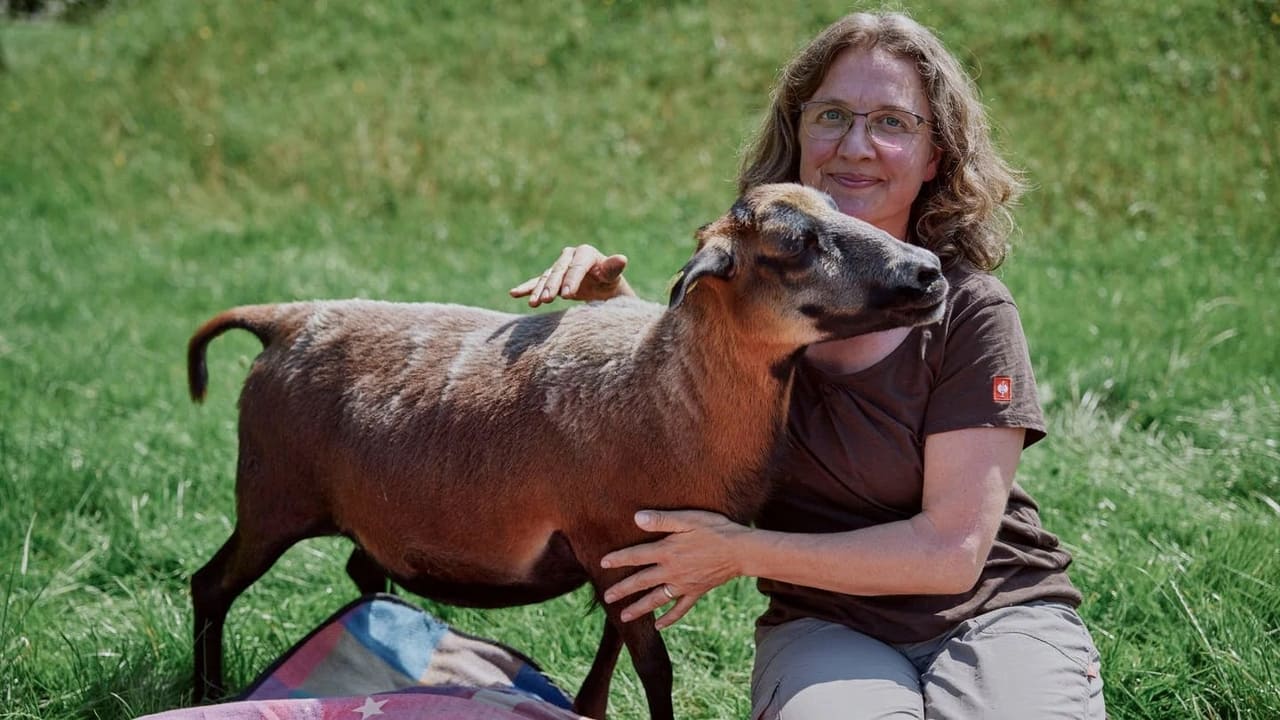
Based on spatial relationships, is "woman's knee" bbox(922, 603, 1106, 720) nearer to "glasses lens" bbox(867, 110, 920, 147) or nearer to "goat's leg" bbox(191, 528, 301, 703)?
"glasses lens" bbox(867, 110, 920, 147)

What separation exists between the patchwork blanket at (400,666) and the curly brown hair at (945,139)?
1.74 metres

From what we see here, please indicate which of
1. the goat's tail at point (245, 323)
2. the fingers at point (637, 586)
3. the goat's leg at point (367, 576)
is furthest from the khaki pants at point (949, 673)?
the goat's tail at point (245, 323)

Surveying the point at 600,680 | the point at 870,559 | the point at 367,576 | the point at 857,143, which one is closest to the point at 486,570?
the point at 600,680

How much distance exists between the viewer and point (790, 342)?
2.88m

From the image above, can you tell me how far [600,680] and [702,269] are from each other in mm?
1401

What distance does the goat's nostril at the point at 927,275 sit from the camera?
2.68 meters

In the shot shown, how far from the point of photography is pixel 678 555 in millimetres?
2883

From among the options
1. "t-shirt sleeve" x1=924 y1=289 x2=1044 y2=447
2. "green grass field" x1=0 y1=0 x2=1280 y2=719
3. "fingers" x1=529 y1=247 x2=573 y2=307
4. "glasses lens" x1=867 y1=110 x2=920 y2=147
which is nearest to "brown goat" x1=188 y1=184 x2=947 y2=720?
"fingers" x1=529 y1=247 x2=573 y2=307

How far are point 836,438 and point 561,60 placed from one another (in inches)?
393

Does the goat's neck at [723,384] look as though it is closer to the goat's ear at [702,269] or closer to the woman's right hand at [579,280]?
the goat's ear at [702,269]

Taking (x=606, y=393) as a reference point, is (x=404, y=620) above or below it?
below

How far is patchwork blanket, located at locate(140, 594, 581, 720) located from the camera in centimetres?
315

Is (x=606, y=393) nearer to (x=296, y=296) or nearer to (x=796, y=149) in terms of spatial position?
(x=796, y=149)

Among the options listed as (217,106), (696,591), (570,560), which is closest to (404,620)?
(570,560)
